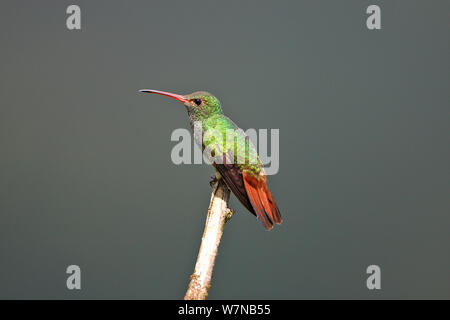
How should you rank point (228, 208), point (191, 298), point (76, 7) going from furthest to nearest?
point (76, 7) < point (228, 208) < point (191, 298)

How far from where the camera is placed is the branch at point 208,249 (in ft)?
4.97

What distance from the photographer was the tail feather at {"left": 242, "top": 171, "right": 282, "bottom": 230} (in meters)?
2.04

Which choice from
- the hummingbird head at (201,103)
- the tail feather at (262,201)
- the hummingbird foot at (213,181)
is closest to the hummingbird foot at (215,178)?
the hummingbird foot at (213,181)

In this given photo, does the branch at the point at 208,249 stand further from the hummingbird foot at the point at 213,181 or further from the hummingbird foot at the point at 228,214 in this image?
the hummingbird foot at the point at 213,181

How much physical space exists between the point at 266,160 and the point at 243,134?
7.7 inches

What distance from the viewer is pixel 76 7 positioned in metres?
3.37

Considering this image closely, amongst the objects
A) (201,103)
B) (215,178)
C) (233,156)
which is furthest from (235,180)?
(201,103)

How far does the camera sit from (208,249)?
5.25 feet

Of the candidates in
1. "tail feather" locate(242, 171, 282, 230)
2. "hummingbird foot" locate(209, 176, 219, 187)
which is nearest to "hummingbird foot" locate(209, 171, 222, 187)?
"hummingbird foot" locate(209, 176, 219, 187)

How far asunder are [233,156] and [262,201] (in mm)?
266

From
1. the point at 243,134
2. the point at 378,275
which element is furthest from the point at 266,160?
the point at 378,275

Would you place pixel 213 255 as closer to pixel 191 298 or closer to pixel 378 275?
pixel 191 298

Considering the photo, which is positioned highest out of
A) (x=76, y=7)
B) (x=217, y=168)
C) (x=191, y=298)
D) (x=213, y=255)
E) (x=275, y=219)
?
(x=76, y=7)

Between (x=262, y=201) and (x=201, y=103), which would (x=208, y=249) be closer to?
(x=262, y=201)
